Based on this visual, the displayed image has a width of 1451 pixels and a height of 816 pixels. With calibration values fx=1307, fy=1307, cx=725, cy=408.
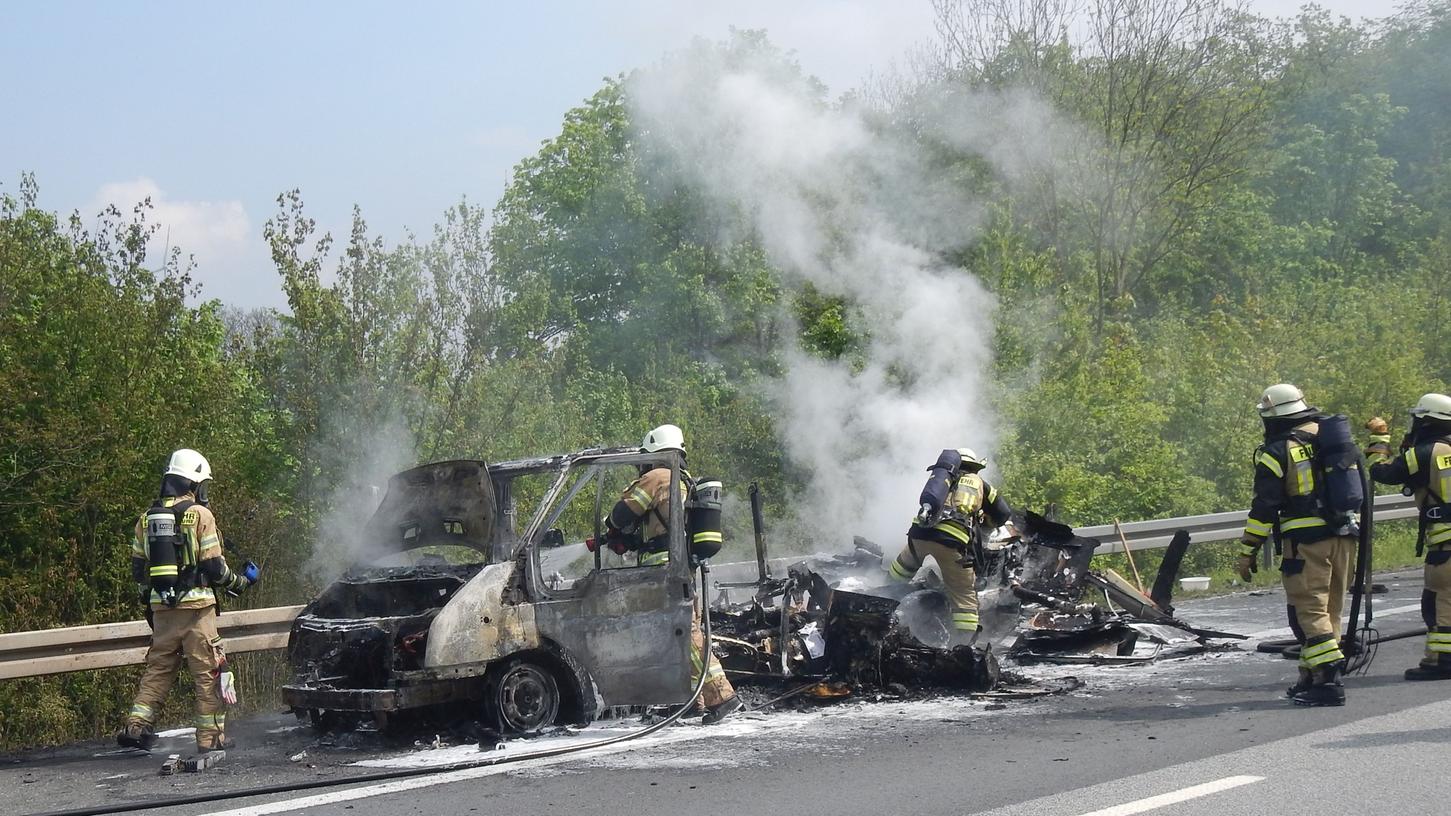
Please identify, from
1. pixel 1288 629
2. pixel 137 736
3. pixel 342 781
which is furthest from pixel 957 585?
pixel 137 736

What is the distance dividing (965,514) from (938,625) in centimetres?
90

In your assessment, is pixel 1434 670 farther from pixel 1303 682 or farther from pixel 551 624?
pixel 551 624

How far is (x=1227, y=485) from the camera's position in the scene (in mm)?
18922

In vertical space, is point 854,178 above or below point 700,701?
above

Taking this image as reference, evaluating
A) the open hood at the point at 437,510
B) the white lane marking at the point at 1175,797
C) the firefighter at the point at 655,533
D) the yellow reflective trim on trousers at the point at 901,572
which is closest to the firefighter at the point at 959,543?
the yellow reflective trim on trousers at the point at 901,572

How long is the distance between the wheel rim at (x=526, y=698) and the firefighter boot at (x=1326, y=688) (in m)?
4.47

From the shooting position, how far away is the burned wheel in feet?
24.1

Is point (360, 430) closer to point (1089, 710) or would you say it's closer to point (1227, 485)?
point (1089, 710)

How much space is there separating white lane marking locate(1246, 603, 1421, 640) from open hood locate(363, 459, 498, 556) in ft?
21.1

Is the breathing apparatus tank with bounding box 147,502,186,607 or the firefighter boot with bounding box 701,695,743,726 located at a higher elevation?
the breathing apparatus tank with bounding box 147,502,186,607

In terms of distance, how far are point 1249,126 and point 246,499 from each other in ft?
73.7

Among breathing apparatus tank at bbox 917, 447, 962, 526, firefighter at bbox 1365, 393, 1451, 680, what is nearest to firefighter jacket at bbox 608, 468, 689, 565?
breathing apparatus tank at bbox 917, 447, 962, 526

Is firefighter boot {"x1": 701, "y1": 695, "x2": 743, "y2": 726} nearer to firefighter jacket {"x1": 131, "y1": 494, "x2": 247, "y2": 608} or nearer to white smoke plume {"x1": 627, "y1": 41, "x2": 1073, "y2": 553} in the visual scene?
firefighter jacket {"x1": 131, "y1": 494, "x2": 247, "y2": 608}

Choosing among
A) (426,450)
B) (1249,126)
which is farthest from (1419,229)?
(426,450)
